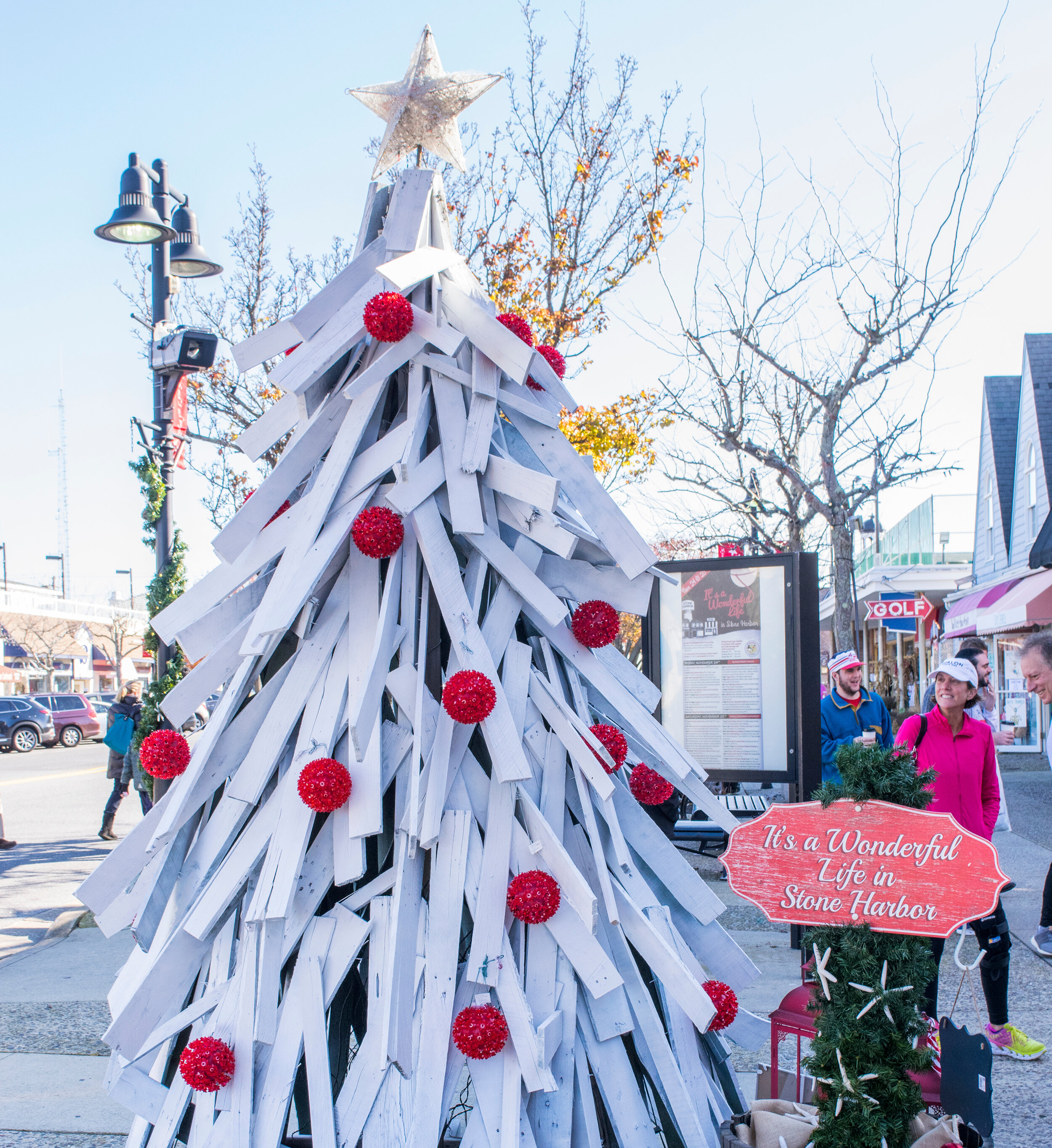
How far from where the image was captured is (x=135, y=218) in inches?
311

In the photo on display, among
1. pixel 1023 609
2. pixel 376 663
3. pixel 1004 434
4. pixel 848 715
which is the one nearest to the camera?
pixel 376 663

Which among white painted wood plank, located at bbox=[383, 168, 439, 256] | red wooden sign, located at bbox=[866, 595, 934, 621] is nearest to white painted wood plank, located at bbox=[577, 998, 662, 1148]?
white painted wood plank, located at bbox=[383, 168, 439, 256]

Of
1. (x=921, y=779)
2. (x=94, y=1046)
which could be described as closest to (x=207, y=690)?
(x=921, y=779)

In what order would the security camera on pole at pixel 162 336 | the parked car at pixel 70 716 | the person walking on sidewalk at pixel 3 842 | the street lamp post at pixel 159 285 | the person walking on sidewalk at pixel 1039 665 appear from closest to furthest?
the person walking on sidewalk at pixel 1039 665, the security camera on pole at pixel 162 336, the street lamp post at pixel 159 285, the person walking on sidewalk at pixel 3 842, the parked car at pixel 70 716

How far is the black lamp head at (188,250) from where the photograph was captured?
347 inches

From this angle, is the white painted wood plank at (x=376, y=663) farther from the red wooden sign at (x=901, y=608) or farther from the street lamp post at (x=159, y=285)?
the red wooden sign at (x=901, y=608)

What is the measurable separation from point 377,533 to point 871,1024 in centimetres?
175

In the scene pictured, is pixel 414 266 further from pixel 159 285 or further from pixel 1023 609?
pixel 1023 609

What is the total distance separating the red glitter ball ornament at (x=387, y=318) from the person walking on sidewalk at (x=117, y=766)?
9247 millimetres

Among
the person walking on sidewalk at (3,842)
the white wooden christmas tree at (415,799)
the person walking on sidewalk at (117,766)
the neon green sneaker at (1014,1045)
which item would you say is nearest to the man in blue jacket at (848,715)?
the neon green sneaker at (1014,1045)

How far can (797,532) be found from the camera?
14.3 metres

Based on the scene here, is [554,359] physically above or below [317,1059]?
above

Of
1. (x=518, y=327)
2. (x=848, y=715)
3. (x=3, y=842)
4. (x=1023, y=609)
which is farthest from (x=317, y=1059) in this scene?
(x=1023, y=609)

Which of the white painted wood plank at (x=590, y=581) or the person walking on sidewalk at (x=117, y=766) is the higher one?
the white painted wood plank at (x=590, y=581)
